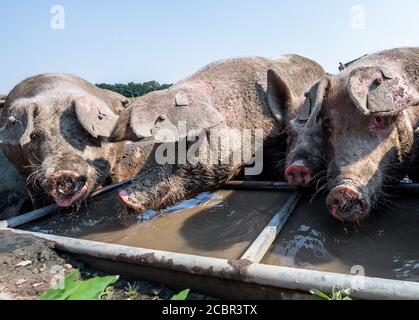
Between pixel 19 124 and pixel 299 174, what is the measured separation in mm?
3004

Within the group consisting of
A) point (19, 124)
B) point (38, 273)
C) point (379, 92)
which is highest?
point (379, 92)

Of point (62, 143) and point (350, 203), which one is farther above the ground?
point (62, 143)

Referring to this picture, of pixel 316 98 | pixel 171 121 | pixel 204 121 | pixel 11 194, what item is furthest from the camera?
pixel 11 194

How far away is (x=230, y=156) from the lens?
13.2 feet

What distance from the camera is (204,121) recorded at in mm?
3785

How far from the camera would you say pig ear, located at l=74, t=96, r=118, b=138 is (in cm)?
412

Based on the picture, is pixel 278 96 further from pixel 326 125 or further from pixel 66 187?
pixel 66 187

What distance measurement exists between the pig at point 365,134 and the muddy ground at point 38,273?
1.22m

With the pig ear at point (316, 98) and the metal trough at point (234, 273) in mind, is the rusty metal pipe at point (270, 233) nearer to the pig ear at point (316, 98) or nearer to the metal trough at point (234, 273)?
the metal trough at point (234, 273)

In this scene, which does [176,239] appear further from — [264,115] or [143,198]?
[264,115]

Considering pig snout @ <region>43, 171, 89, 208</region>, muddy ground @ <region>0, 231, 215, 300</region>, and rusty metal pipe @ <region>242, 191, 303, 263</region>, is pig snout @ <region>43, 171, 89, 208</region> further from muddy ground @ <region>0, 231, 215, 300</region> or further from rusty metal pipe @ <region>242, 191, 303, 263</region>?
rusty metal pipe @ <region>242, 191, 303, 263</region>

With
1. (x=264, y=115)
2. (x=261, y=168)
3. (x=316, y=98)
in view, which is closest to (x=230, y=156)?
(x=261, y=168)

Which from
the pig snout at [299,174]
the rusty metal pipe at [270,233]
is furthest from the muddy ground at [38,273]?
A: the pig snout at [299,174]

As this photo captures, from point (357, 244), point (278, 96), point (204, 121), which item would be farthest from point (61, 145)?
point (357, 244)
